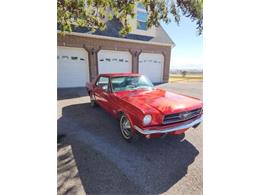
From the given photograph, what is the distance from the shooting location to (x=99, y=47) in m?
11.6

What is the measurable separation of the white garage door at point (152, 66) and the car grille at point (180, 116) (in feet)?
35.5

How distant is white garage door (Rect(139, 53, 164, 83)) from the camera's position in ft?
45.8

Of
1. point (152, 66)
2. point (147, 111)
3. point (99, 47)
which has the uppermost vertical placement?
point (99, 47)

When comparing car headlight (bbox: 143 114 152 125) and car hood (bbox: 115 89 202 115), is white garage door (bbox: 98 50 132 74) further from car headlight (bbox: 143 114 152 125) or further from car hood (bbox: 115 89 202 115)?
car headlight (bbox: 143 114 152 125)

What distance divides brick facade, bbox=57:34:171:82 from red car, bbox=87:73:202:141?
7498 millimetres

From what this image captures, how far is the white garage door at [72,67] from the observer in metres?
10.6

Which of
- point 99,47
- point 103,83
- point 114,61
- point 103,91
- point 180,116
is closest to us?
point 180,116

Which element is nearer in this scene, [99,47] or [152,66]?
[99,47]

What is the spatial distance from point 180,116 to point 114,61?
33.0ft

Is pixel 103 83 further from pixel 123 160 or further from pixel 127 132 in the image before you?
pixel 123 160

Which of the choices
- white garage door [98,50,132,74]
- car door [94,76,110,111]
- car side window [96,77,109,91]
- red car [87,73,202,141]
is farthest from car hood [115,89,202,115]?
white garage door [98,50,132,74]

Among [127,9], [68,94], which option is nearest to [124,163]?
[127,9]

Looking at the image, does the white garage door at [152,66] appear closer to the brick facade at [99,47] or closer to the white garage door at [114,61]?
Result: the brick facade at [99,47]
